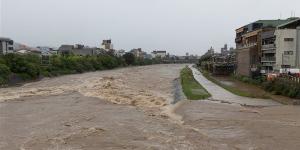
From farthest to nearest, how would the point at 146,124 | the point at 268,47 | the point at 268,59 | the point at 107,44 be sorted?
the point at 107,44
the point at 268,47
the point at 268,59
the point at 146,124

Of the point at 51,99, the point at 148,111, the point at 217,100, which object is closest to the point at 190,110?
the point at 148,111

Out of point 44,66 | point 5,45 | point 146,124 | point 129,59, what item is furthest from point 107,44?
point 146,124

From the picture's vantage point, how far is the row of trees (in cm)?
4044

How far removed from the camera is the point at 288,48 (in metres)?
36.5

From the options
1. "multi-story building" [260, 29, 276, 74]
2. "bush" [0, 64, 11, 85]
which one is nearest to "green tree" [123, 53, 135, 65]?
"multi-story building" [260, 29, 276, 74]

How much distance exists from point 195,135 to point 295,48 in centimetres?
2460

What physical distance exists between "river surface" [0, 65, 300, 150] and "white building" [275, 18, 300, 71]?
13107 mm

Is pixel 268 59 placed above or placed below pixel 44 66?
above

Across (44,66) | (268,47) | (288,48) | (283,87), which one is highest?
(268,47)

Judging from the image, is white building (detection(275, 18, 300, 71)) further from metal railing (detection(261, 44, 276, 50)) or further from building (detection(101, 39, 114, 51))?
building (detection(101, 39, 114, 51))

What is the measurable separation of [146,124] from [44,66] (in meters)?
38.6

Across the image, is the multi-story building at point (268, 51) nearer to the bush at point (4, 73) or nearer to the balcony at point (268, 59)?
the balcony at point (268, 59)

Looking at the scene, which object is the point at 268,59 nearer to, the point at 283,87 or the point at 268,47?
the point at 268,47

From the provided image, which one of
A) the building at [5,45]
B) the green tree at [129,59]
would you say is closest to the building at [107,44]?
the green tree at [129,59]
